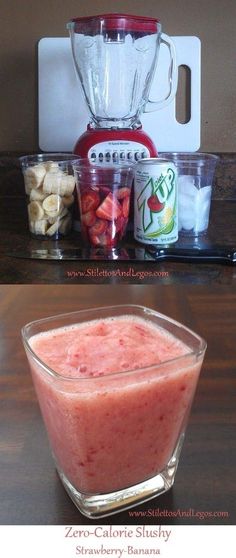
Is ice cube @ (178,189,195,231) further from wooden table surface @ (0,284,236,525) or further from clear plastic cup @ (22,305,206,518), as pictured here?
clear plastic cup @ (22,305,206,518)

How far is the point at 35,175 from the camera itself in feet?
3.10

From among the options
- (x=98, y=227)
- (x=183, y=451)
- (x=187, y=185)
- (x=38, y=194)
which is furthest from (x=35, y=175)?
(x=183, y=451)

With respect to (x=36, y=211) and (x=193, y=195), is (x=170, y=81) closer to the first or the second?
(x=193, y=195)

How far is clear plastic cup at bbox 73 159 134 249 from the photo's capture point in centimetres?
91

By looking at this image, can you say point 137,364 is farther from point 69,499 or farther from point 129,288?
point 129,288

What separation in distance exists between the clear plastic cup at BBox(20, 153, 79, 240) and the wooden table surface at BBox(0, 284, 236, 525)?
0.63 feet

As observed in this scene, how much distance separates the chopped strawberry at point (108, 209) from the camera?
912 mm

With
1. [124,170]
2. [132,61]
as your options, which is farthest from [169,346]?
[132,61]

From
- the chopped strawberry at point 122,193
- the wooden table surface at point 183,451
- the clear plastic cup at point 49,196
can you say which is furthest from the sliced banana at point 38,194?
the wooden table surface at point 183,451

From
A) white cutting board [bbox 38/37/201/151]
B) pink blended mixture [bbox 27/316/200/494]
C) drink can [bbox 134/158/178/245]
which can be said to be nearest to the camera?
pink blended mixture [bbox 27/316/200/494]

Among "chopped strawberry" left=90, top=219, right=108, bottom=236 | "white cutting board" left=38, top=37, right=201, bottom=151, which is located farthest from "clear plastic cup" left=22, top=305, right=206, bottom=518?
"white cutting board" left=38, top=37, right=201, bottom=151

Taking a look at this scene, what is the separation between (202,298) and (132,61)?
44 cm

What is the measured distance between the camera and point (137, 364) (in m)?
0.45

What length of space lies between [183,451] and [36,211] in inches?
21.1
